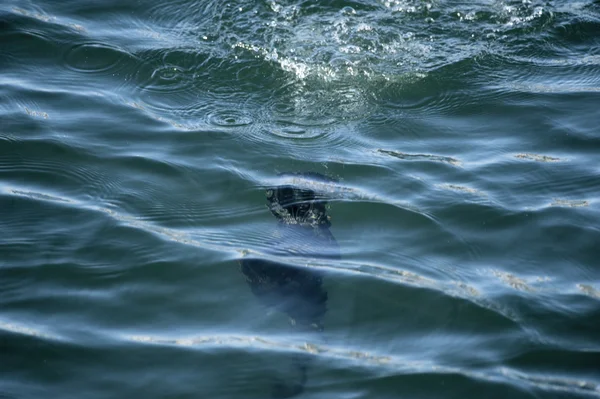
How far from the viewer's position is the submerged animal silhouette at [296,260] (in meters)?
4.48

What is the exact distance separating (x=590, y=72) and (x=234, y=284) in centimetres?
490

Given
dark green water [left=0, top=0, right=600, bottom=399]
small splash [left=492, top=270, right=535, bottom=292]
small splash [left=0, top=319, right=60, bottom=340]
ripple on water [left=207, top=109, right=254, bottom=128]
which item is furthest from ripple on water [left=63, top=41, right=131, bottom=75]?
small splash [left=492, top=270, right=535, bottom=292]

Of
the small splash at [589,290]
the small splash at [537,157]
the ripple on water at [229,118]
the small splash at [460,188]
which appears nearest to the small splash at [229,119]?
the ripple on water at [229,118]

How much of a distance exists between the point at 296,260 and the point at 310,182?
0.99 meters

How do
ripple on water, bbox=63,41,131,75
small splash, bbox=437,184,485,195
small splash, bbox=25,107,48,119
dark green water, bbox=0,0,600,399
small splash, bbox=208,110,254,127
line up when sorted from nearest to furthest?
dark green water, bbox=0,0,600,399
small splash, bbox=437,184,485,195
small splash, bbox=208,110,254,127
small splash, bbox=25,107,48,119
ripple on water, bbox=63,41,131,75

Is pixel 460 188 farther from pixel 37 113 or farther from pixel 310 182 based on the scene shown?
pixel 37 113

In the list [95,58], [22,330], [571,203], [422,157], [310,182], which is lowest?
[22,330]

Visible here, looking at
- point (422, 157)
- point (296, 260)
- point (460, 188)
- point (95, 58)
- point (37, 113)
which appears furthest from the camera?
point (95, 58)

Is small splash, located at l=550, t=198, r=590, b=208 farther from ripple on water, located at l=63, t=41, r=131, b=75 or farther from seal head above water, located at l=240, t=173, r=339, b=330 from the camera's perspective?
ripple on water, located at l=63, t=41, r=131, b=75

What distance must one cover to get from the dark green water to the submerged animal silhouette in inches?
2.5

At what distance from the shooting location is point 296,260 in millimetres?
4852

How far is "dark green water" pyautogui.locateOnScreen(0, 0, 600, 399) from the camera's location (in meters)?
4.19

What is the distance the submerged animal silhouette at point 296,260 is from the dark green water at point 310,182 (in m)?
0.06

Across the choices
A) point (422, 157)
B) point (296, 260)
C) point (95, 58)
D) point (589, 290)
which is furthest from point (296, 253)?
point (95, 58)
